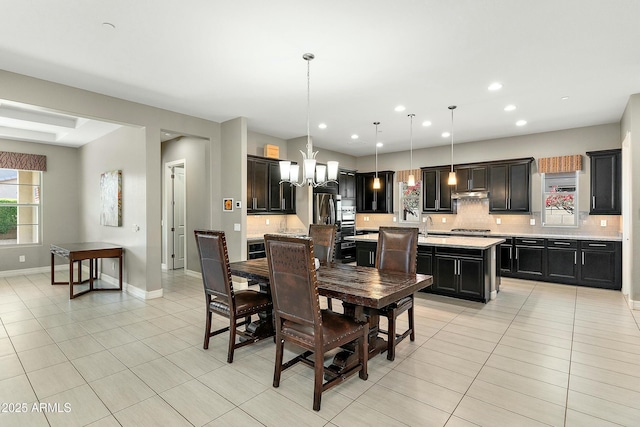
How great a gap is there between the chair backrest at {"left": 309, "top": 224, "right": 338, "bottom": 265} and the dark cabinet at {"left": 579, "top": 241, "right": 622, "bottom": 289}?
181 inches

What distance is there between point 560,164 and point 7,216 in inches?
432

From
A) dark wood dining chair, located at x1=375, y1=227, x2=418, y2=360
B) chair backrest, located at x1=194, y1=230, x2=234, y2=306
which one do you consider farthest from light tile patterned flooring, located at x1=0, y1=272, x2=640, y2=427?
chair backrest, located at x1=194, y1=230, x2=234, y2=306

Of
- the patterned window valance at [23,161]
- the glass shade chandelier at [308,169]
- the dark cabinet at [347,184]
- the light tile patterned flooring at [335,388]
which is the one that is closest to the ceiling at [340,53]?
Answer: the glass shade chandelier at [308,169]

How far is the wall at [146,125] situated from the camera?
12.3 ft

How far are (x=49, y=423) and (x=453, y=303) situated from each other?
450 cm

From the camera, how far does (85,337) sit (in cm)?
343

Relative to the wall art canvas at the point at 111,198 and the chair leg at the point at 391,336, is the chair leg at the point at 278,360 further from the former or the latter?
the wall art canvas at the point at 111,198

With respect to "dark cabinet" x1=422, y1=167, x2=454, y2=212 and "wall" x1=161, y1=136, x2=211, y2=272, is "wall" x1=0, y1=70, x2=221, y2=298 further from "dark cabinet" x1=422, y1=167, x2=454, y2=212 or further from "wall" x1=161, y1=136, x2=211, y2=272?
"dark cabinet" x1=422, y1=167, x2=454, y2=212

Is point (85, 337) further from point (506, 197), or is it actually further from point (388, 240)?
point (506, 197)

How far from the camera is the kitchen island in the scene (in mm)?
4566

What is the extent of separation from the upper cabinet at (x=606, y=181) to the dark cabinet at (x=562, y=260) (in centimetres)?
77

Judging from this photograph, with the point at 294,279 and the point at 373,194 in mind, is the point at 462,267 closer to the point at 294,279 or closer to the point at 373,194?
the point at 294,279

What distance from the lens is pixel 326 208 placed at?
7020 mm

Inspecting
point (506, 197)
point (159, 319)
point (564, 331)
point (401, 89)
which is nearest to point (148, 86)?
point (159, 319)
